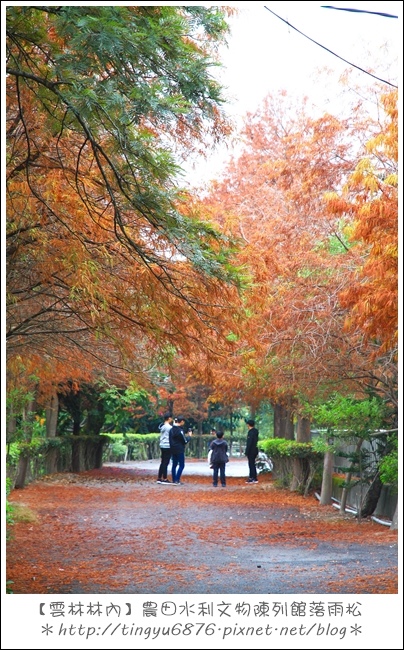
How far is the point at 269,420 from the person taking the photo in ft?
155

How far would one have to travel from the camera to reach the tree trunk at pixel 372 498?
1257 cm

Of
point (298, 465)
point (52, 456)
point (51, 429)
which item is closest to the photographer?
point (298, 465)

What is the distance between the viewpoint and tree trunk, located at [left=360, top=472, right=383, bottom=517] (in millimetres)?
12570

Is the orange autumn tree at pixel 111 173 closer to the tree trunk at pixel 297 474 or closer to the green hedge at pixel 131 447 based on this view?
the tree trunk at pixel 297 474

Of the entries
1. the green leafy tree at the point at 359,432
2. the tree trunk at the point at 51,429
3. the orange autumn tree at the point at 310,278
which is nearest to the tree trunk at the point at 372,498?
the green leafy tree at the point at 359,432

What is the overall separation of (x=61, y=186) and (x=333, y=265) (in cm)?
574

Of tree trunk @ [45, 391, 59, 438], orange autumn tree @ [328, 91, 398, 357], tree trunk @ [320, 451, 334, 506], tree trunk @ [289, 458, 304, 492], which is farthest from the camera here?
tree trunk @ [45, 391, 59, 438]

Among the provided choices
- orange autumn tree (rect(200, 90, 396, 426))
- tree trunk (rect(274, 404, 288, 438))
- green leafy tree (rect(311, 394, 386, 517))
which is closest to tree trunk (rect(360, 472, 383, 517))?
green leafy tree (rect(311, 394, 386, 517))

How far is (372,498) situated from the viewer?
12.7m

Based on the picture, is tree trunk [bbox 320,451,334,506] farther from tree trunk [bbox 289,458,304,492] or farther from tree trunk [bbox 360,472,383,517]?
tree trunk [bbox 289,458,304,492]

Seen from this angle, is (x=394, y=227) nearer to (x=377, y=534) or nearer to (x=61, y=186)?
(x=61, y=186)

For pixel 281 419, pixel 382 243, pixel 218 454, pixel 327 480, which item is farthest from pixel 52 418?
pixel 382 243

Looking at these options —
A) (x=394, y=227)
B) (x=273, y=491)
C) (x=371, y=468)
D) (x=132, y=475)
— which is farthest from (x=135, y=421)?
(x=394, y=227)

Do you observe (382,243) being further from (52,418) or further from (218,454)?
(52,418)
